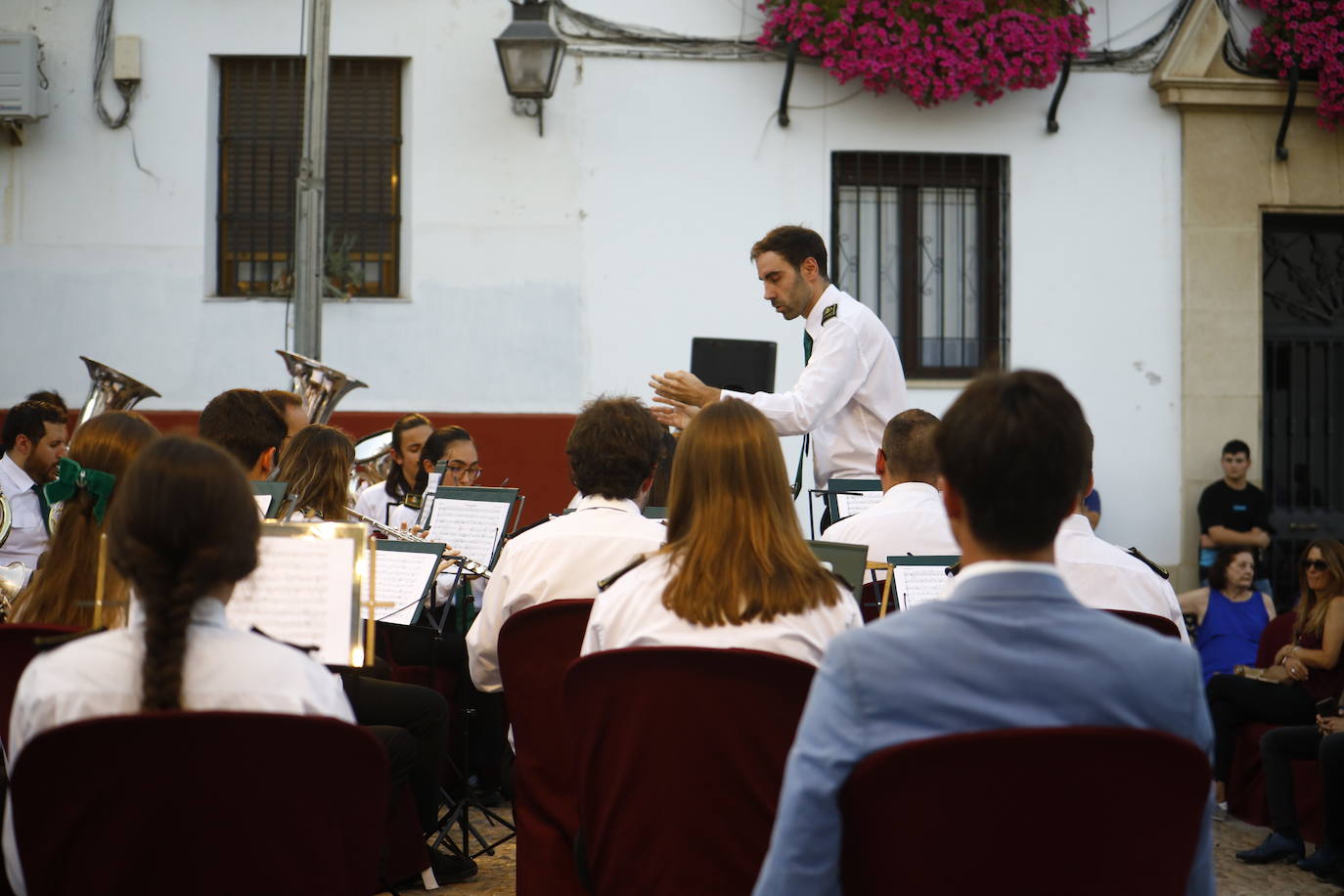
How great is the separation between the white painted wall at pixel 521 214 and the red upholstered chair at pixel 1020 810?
7999mm

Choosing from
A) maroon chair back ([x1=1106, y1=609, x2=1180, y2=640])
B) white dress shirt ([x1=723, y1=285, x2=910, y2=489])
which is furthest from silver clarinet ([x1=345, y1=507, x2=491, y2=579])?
maroon chair back ([x1=1106, y1=609, x2=1180, y2=640])

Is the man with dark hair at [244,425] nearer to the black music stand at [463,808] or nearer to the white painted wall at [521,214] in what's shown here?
the black music stand at [463,808]

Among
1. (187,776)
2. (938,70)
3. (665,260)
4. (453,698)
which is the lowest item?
(453,698)

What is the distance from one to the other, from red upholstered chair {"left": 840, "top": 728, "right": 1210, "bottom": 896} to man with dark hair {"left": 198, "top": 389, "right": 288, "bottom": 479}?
3.53 m

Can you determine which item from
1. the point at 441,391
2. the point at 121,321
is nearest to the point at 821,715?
the point at 441,391

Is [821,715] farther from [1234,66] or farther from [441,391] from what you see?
[1234,66]

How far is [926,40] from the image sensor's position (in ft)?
31.5

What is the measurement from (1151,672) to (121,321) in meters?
8.86

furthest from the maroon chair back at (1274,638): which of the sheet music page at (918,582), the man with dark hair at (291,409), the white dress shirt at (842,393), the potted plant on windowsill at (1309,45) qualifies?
the potted plant on windowsill at (1309,45)

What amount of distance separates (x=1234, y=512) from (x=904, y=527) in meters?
6.20

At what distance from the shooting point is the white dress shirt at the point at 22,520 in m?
5.61

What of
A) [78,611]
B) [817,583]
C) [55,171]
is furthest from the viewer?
[55,171]

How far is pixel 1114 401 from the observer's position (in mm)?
10070

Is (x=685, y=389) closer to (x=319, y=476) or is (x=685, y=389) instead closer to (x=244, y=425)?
(x=319, y=476)
